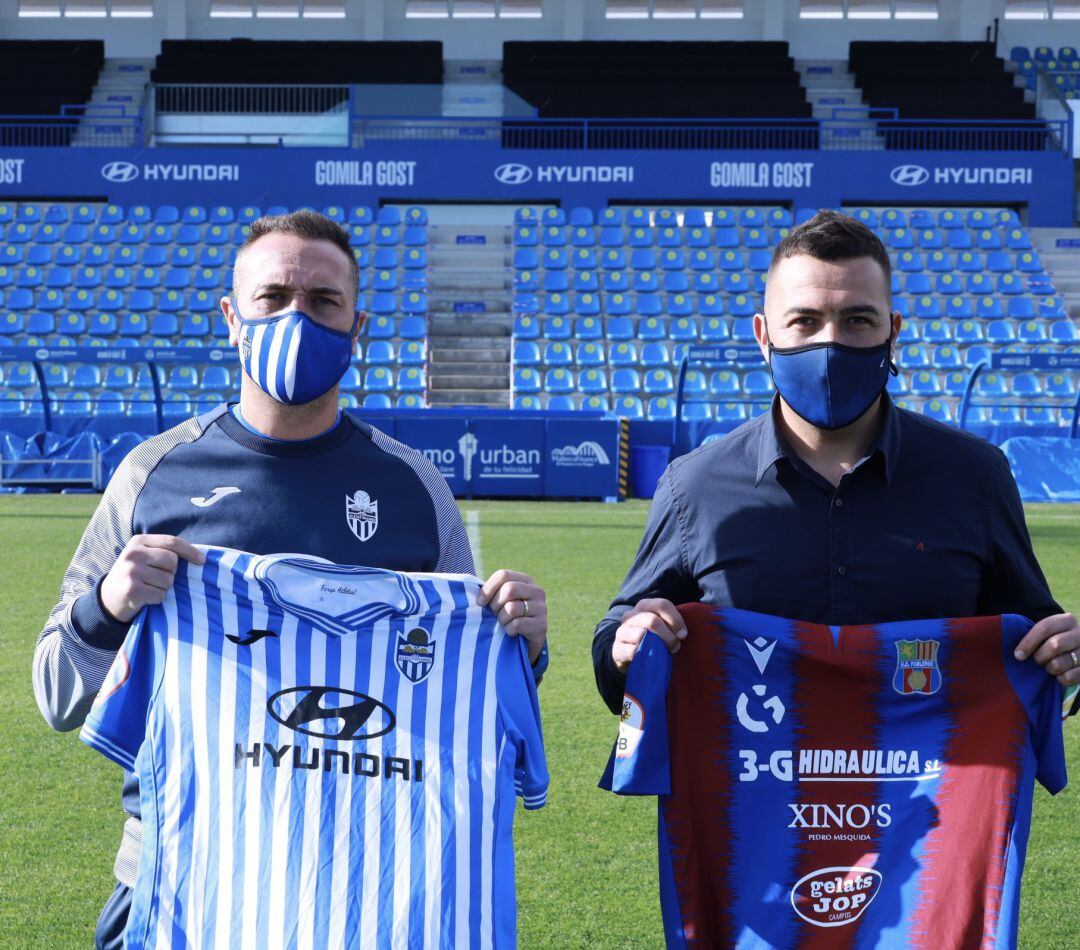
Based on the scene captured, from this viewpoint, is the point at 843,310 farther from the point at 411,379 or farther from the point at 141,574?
the point at 411,379

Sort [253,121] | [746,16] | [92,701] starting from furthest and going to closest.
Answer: [746,16], [253,121], [92,701]

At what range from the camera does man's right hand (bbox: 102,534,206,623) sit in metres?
2.37

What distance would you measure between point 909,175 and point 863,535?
23177 millimetres

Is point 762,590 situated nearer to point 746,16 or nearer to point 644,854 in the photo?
point 644,854

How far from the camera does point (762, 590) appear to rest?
2631mm

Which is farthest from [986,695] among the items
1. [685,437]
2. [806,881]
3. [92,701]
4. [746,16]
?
[746,16]

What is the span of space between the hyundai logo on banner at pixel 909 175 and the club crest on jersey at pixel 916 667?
75.3 feet

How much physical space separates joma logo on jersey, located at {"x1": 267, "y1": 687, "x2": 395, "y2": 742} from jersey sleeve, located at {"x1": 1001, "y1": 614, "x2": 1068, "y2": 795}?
4.19ft

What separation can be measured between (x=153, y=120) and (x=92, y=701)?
82.3 ft

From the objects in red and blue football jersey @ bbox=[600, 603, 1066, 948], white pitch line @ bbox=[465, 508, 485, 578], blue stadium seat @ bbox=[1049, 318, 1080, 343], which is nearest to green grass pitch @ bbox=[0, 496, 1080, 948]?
red and blue football jersey @ bbox=[600, 603, 1066, 948]

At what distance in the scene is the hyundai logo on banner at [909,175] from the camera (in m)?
24.0

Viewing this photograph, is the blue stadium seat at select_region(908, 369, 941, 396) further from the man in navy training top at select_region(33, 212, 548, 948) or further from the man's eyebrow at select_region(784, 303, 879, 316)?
the man in navy training top at select_region(33, 212, 548, 948)

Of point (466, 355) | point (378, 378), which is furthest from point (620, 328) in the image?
point (378, 378)

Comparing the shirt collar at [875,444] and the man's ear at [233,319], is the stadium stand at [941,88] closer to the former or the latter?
the shirt collar at [875,444]
